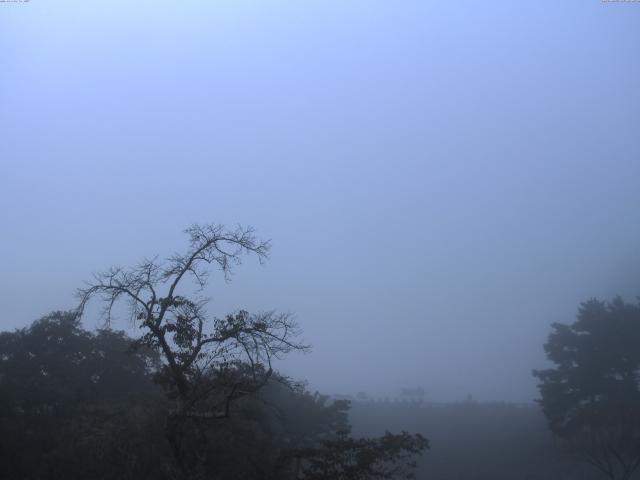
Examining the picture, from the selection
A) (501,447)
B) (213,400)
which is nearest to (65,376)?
(213,400)

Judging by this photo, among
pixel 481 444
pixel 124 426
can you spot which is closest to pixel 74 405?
pixel 124 426

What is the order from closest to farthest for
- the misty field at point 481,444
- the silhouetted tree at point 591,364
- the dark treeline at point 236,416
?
the dark treeline at point 236,416 < the misty field at point 481,444 < the silhouetted tree at point 591,364

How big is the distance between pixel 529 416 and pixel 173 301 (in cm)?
7189

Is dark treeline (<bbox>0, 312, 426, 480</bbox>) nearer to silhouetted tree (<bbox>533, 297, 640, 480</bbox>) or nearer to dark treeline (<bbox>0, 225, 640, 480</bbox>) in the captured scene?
dark treeline (<bbox>0, 225, 640, 480</bbox>)

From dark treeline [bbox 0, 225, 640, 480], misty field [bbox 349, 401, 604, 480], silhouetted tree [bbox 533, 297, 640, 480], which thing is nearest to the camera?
dark treeline [bbox 0, 225, 640, 480]

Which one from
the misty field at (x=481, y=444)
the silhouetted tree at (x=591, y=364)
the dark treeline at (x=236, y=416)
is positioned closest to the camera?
the dark treeline at (x=236, y=416)

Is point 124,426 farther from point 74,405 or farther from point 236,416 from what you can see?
point 74,405

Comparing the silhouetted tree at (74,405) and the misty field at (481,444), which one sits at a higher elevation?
the silhouetted tree at (74,405)

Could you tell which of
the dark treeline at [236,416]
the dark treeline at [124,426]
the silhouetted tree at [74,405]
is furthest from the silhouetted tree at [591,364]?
the silhouetted tree at [74,405]

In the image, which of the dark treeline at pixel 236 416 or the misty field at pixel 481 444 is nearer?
the dark treeline at pixel 236 416

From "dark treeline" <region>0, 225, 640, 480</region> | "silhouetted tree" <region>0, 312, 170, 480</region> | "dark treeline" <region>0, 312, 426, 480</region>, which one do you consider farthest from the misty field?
"silhouetted tree" <region>0, 312, 170, 480</region>

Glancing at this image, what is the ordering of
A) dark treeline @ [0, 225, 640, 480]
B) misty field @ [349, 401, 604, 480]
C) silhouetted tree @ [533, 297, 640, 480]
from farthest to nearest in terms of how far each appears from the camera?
silhouetted tree @ [533, 297, 640, 480] < misty field @ [349, 401, 604, 480] < dark treeline @ [0, 225, 640, 480]

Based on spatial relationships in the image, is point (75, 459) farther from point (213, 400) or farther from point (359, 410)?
point (359, 410)

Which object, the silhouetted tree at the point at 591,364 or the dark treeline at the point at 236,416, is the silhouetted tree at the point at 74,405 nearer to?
the dark treeline at the point at 236,416
